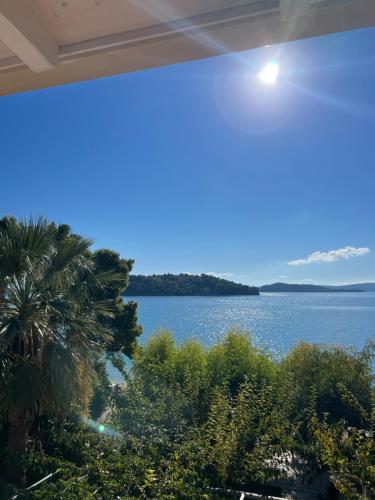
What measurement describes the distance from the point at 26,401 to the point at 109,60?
3123mm

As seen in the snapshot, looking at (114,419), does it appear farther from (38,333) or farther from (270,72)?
(270,72)

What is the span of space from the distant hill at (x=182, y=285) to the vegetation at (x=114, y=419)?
719 centimetres

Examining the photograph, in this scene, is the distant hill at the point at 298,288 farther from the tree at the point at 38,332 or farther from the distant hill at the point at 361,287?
the tree at the point at 38,332

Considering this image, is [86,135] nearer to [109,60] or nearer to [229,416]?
[229,416]

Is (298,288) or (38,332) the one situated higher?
(298,288)

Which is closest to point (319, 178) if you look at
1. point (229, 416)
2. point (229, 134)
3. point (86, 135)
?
point (229, 134)

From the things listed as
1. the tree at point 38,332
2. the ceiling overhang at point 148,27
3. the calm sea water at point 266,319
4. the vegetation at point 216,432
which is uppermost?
the ceiling overhang at point 148,27

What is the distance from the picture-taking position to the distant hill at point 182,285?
14.4m

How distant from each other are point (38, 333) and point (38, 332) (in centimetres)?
3

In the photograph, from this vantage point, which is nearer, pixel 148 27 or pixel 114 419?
pixel 148 27

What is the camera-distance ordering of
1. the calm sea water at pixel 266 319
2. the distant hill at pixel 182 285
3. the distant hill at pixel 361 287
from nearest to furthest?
the calm sea water at pixel 266 319 → the distant hill at pixel 182 285 → the distant hill at pixel 361 287

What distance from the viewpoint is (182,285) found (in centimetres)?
1645

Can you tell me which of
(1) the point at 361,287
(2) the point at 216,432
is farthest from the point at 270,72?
(1) the point at 361,287

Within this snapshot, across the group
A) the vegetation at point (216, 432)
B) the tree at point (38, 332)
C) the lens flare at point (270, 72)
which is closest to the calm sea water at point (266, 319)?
the vegetation at point (216, 432)
